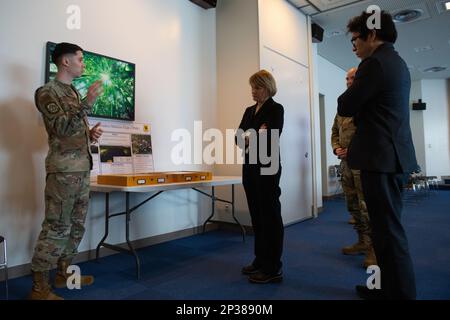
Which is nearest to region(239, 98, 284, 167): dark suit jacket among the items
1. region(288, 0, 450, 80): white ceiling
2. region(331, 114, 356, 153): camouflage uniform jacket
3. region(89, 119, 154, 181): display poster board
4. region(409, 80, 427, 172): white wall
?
region(331, 114, 356, 153): camouflage uniform jacket

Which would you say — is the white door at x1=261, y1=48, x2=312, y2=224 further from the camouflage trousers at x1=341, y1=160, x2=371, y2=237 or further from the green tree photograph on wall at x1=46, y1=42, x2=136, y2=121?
the green tree photograph on wall at x1=46, y1=42, x2=136, y2=121

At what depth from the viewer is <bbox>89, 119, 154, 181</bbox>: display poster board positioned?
2.64m

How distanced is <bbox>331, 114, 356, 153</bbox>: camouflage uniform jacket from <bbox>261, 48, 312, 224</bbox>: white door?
99 centimetres

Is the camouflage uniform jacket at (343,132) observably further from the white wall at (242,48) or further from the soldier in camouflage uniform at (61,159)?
the soldier in camouflage uniform at (61,159)

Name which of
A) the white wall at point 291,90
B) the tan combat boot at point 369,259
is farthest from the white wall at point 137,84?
the tan combat boot at point 369,259

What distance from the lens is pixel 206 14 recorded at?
3828 mm

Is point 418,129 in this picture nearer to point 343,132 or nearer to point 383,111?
point 343,132

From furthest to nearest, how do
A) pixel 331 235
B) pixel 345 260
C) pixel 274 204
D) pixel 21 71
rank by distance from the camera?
1. pixel 331 235
2. pixel 345 260
3. pixel 21 71
4. pixel 274 204

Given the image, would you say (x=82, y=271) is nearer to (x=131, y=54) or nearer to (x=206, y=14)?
(x=131, y=54)

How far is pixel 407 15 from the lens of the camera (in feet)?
15.5

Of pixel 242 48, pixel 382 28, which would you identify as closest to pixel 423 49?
pixel 242 48

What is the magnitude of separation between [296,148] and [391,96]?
2.71 meters

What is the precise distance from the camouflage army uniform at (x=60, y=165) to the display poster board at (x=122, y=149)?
0.67 m
